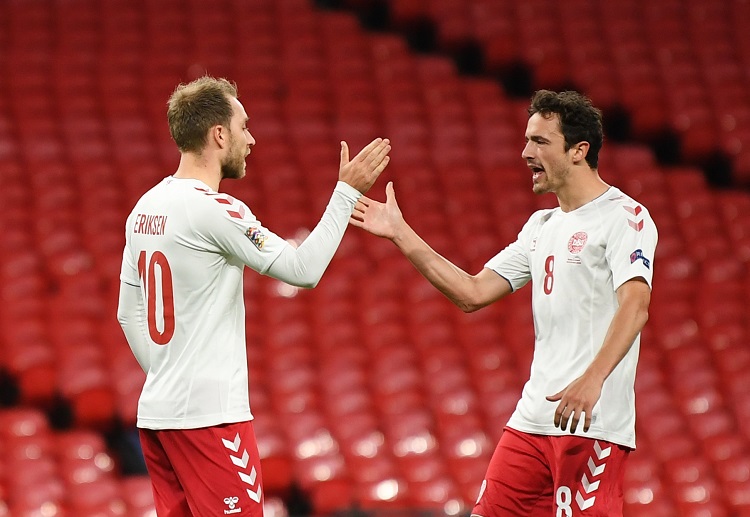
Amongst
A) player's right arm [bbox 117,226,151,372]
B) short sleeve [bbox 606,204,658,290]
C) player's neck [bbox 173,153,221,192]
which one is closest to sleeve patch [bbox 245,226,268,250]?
player's neck [bbox 173,153,221,192]

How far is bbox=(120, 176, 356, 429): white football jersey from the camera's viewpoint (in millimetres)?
3201

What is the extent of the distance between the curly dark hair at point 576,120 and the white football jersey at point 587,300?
18 cm

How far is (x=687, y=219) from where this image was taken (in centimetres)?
845

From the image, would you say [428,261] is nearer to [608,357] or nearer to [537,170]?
[537,170]

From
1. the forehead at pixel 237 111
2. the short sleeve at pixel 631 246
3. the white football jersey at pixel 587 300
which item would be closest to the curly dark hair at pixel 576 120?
the white football jersey at pixel 587 300

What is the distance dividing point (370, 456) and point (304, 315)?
4.36 ft

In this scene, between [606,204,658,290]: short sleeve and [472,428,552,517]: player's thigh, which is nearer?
[606,204,658,290]: short sleeve

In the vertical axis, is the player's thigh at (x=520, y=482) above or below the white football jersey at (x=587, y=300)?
below

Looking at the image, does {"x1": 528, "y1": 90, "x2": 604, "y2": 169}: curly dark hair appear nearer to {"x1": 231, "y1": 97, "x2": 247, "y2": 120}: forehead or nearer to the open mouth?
the open mouth

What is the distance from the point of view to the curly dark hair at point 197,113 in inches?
131

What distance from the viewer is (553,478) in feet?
11.8

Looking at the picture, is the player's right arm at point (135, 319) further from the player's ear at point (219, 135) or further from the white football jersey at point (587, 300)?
the white football jersey at point (587, 300)

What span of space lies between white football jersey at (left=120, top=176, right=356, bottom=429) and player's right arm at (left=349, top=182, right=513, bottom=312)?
0.58 metres

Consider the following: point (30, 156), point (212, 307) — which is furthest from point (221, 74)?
point (212, 307)
